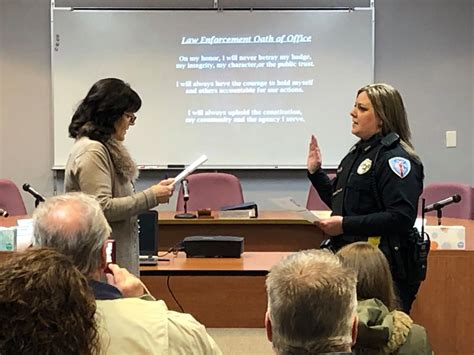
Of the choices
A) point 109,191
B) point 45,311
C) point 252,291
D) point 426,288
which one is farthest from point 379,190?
point 45,311

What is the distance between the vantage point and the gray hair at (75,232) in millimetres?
1585

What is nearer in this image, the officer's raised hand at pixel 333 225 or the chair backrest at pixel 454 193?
the officer's raised hand at pixel 333 225

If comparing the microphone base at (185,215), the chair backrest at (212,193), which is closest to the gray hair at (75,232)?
the microphone base at (185,215)

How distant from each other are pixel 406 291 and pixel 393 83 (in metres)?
3.75

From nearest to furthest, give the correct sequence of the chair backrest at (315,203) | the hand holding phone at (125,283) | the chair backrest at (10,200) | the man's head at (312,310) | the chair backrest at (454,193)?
the man's head at (312,310) → the hand holding phone at (125,283) → the chair backrest at (454,193) → the chair backrest at (10,200) → the chair backrest at (315,203)

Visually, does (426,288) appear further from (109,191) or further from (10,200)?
(10,200)

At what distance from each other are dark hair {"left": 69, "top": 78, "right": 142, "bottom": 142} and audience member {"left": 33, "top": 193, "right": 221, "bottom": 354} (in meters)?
0.92

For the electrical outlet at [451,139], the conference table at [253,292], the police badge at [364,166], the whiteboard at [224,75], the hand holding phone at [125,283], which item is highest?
the whiteboard at [224,75]

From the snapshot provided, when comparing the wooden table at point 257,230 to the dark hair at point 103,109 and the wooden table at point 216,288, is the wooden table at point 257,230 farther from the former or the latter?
the dark hair at point 103,109

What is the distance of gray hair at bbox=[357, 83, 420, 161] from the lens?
8.73 feet

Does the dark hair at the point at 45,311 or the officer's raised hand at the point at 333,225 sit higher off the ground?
the dark hair at the point at 45,311

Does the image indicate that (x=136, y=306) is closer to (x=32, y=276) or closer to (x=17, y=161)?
(x=32, y=276)

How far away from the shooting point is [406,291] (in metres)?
2.69

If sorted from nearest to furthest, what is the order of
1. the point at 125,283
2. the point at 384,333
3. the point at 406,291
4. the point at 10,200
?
the point at 125,283, the point at 384,333, the point at 406,291, the point at 10,200
